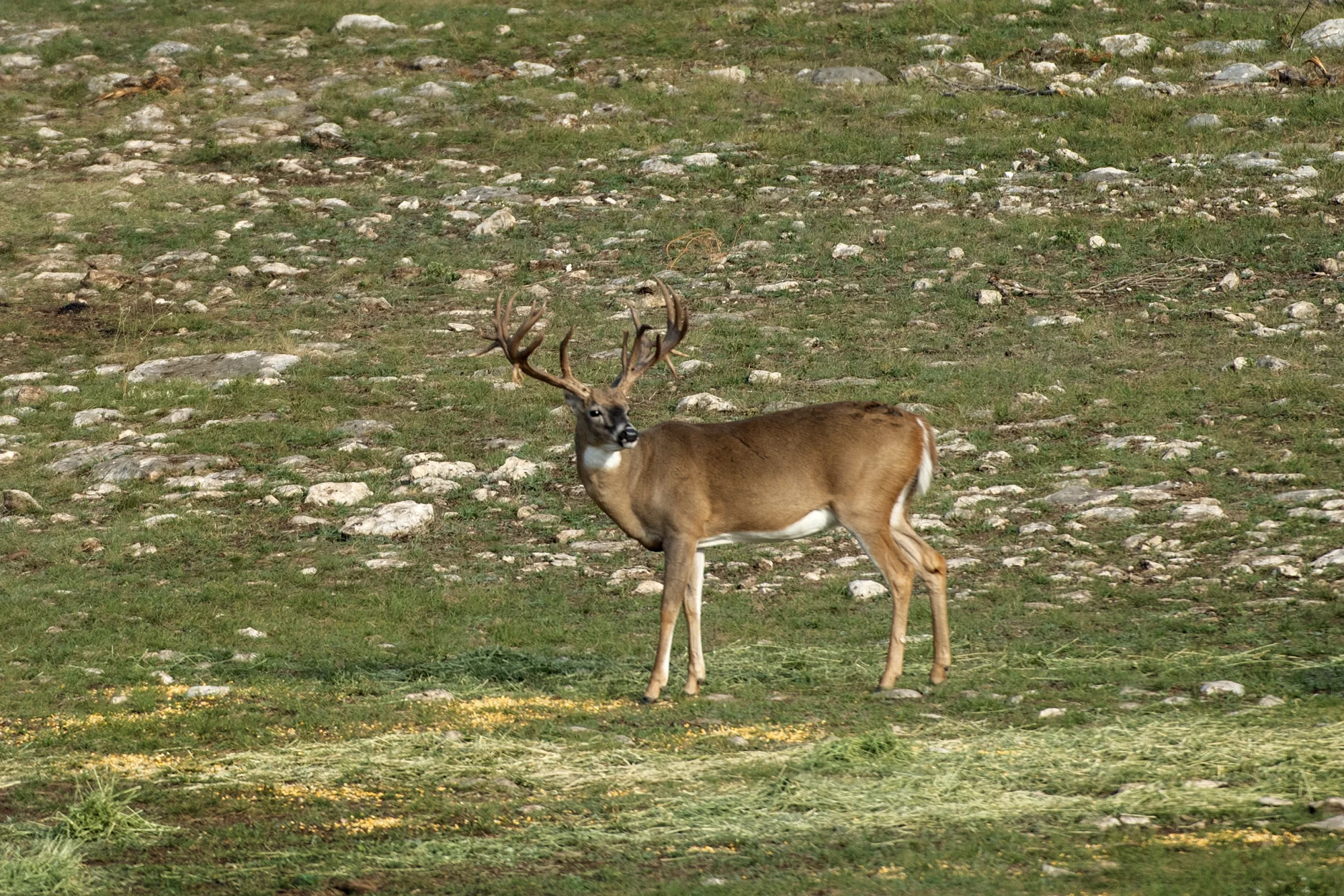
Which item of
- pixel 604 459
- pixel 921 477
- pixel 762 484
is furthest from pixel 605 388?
pixel 921 477

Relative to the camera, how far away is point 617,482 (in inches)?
424

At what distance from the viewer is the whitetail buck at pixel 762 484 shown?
34.4 ft

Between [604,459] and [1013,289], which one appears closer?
[604,459]

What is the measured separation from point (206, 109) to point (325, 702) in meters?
16.9

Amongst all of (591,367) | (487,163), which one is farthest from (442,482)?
(487,163)

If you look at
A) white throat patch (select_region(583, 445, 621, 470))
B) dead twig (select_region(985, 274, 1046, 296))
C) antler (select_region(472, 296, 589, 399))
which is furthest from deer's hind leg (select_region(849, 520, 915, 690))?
dead twig (select_region(985, 274, 1046, 296))

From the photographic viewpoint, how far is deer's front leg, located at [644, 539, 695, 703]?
399 inches

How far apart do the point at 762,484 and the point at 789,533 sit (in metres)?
0.38

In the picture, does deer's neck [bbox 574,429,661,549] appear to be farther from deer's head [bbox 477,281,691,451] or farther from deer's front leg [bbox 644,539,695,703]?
deer's front leg [bbox 644,539,695,703]

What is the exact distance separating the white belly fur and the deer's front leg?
159 mm

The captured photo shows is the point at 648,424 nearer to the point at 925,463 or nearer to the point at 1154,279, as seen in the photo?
the point at 925,463

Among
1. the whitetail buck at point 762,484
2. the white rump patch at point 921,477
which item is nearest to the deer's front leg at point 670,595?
the whitetail buck at point 762,484

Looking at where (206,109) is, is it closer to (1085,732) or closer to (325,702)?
(325,702)

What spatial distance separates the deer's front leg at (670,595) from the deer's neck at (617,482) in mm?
244
